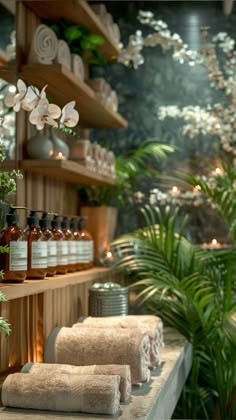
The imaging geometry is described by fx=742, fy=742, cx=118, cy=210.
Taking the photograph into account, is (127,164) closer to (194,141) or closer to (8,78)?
(194,141)

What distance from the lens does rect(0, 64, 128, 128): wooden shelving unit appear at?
339 centimetres

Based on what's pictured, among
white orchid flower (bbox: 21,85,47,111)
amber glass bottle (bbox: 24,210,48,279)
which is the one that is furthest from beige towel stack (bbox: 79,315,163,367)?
white orchid flower (bbox: 21,85,47,111)

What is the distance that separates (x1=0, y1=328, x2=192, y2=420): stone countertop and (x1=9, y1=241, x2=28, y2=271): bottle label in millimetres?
472

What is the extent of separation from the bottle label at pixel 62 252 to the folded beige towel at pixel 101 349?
520mm

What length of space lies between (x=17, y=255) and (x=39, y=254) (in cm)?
29

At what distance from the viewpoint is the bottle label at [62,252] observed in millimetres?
3242

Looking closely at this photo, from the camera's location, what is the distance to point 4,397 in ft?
7.57

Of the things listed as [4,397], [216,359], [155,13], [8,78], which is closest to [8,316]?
[4,397]

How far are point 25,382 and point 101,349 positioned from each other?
445mm

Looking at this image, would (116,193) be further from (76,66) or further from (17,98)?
(17,98)

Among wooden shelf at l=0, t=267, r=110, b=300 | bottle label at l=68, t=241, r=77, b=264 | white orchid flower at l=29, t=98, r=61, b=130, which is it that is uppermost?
white orchid flower at l=29, t=98, r=61, b=130

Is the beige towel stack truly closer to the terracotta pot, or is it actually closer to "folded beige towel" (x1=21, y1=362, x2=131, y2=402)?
→ "folded beige towel" (x1=21, y1=362, x2=131, y2=402)

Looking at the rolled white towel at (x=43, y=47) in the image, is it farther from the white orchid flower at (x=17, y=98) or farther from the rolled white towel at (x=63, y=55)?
the white orchid flower at (x=17, y=98)

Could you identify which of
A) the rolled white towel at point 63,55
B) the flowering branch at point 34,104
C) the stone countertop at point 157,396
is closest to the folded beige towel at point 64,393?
the stone countertop at point 157,396
